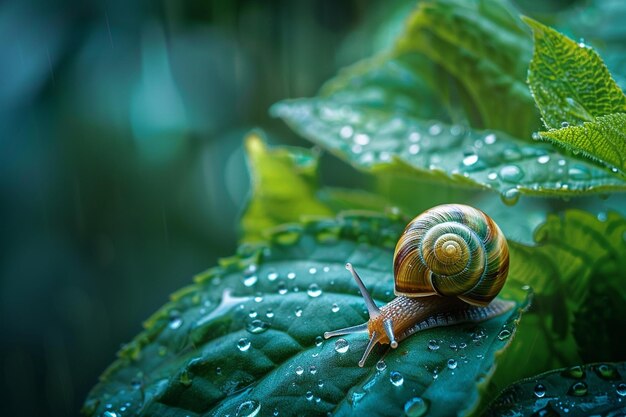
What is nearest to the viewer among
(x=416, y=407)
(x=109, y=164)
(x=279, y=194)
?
(x=416, y=407)

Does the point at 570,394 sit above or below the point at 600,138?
below

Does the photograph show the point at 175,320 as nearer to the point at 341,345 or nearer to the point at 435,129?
the point at 341,345

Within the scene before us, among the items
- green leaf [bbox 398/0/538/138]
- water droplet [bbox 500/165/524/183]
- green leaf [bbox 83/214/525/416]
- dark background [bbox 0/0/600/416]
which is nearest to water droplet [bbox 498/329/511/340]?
green leaf [bbox 83/214/525/416]

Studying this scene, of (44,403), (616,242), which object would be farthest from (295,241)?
(44,403)

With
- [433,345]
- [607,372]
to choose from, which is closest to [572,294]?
[607,372]

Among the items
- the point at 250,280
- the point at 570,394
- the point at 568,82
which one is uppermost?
the point at 568,82

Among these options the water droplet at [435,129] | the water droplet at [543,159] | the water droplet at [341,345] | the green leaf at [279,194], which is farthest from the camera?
the green leaf at [279,194]

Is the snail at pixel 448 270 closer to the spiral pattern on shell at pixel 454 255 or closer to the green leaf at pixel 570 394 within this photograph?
the spiral pattern on shell at pixel 454 255

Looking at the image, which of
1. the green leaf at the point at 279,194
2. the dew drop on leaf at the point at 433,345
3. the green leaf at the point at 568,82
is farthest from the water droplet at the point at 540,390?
the green leaf at the point at 279,194
